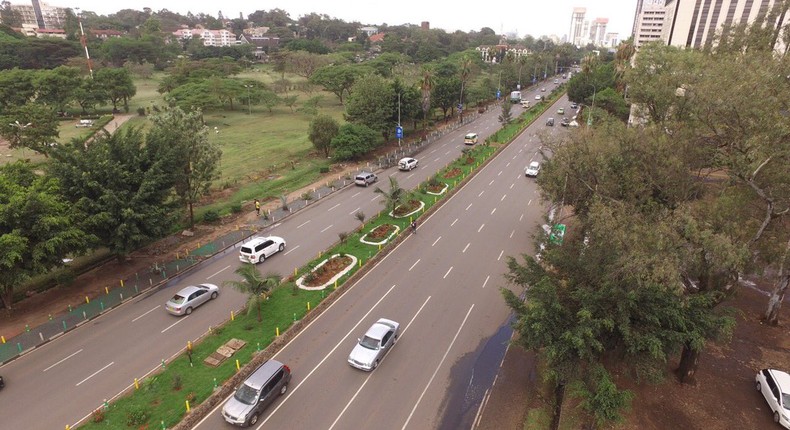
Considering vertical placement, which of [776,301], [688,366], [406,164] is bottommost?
[688,366]

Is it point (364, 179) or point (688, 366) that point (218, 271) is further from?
point (688, 366)

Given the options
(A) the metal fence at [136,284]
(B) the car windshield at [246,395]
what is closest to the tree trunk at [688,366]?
(B) the car windshield at [246,395]

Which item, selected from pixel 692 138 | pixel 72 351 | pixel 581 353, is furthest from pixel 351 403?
pixel 692 138

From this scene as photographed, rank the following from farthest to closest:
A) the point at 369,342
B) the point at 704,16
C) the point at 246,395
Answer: the point at 704,16 < the point at 369,342 < the point at 246,395

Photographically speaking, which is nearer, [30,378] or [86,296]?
[30,378]

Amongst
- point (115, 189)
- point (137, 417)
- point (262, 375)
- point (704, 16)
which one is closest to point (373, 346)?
point (262, 375)

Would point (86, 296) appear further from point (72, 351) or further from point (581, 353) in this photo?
point (581, 353)

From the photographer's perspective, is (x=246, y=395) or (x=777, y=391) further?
(x=246, y=395)
